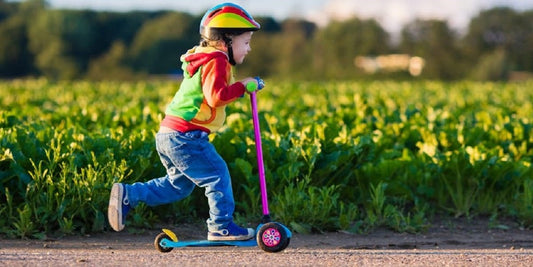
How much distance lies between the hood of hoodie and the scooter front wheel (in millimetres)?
1027

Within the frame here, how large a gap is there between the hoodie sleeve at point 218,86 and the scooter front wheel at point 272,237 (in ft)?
2.65

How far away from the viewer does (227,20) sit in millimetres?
5094

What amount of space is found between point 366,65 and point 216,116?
90.1 metres

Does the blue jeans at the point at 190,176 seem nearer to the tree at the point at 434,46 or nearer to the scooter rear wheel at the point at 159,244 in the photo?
the scooter rear wheel at the point at 159,244

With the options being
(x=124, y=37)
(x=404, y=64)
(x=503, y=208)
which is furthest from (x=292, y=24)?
(x=503, y=208)

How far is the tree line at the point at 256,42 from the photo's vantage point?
89081mm

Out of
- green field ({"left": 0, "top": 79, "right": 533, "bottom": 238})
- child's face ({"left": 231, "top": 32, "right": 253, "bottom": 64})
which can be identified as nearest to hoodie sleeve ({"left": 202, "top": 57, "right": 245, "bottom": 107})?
child's face ({"left": 231, "top": 32, "right": 253, "bottom": 64})

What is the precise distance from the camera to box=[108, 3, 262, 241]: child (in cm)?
504

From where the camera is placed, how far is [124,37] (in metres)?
112

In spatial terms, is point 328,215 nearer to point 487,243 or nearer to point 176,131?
point 487,243

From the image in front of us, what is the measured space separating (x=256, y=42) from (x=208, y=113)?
90551 mm

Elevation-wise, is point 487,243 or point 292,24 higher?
point 292,24

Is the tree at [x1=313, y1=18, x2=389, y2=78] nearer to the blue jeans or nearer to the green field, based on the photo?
the green field

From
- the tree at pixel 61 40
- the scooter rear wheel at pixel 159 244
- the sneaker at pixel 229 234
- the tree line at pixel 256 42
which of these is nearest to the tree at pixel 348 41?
the tree line at pixel 256 42
